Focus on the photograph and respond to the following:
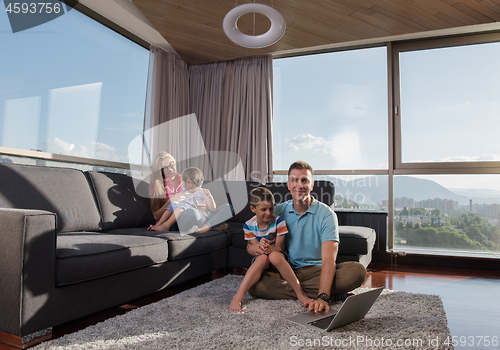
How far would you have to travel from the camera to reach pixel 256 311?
6.08 ft

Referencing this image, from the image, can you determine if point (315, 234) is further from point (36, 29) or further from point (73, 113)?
point (36, 29)

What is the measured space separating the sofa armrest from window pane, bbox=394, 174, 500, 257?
141 inches

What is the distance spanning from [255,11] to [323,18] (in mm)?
1287

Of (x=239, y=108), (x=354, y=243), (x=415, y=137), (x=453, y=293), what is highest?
(x=239, y=108)

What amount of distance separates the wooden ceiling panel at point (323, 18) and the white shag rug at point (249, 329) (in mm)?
2624

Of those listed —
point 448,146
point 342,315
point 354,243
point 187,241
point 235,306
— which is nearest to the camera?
point 342,315

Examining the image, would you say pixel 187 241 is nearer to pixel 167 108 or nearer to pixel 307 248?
pixel 307 248

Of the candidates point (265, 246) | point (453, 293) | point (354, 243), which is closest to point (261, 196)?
point (265, 246)

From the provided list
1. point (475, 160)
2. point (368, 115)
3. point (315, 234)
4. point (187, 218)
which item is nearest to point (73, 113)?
point (187, 218)

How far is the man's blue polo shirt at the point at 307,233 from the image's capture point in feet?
6.63

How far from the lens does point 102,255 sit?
1.76 meters

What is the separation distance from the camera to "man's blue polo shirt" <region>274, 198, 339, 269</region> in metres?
2.02

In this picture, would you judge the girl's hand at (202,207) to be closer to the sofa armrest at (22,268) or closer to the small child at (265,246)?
the small child at (265,246)

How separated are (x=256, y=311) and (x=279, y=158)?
288 cm
